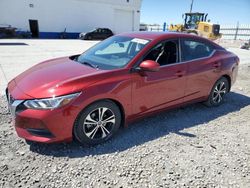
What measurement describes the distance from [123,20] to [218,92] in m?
29.2

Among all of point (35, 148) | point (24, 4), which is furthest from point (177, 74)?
point (24, 4)

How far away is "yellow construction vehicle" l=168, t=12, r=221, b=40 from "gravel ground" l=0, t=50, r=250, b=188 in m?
19.5

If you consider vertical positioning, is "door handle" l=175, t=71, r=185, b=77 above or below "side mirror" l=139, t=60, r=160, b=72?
below

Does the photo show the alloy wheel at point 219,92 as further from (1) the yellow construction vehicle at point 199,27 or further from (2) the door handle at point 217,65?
(1) the yellow construction vehicle at point 199,27

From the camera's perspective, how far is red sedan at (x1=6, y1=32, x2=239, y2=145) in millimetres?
2699

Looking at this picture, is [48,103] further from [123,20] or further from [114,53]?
[123,20]

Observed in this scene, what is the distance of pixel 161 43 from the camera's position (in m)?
3.62

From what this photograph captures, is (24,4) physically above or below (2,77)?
above

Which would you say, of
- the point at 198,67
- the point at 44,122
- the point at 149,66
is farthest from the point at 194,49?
the point at 44,122

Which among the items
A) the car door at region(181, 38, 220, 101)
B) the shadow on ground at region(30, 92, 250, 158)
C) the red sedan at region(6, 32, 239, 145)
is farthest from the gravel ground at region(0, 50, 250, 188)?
the car door at region(181, 38, 220, 101)

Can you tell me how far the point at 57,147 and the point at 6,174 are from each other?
2.25 feet

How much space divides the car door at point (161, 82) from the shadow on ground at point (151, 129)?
34 centimetres

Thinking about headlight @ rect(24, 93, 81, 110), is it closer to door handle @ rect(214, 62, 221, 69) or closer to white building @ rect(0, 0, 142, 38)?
door handle @ rect(214, 62, 221, 69)

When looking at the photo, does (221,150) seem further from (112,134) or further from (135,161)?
(112,134)
